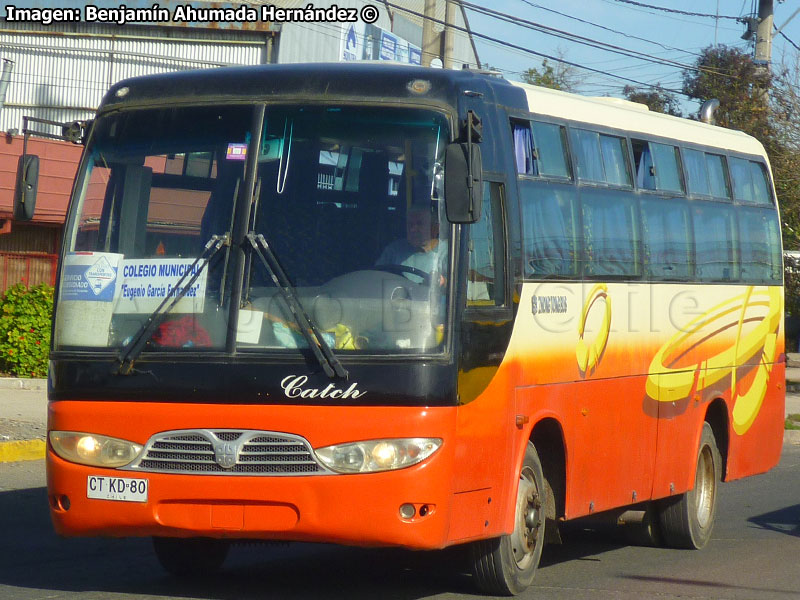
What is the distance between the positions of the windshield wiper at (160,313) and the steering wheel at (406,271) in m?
0.84

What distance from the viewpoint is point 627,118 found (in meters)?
9.63

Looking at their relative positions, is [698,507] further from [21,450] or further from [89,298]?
[21,450]

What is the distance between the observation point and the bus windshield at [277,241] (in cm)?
686

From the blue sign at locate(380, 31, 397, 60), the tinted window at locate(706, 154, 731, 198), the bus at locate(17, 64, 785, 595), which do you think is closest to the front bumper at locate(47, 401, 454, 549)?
the bus at locate(17, 64, 785, 595)

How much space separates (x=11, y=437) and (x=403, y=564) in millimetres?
6837

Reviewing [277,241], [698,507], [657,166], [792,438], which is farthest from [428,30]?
[277,241]

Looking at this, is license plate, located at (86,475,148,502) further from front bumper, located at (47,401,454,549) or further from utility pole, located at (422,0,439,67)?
utility pole, located at (422,0,439,67)

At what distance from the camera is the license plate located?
6.94 metres

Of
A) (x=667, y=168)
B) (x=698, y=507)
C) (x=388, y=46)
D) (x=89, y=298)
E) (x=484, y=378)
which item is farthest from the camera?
(x=388, y=46)

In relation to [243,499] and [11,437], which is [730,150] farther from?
[11,437]

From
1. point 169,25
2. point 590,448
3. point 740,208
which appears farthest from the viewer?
point 169,25

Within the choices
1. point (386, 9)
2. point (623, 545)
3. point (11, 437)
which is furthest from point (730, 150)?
point (386, 9)

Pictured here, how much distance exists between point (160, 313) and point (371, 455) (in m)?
1.37

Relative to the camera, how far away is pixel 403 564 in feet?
29.2
